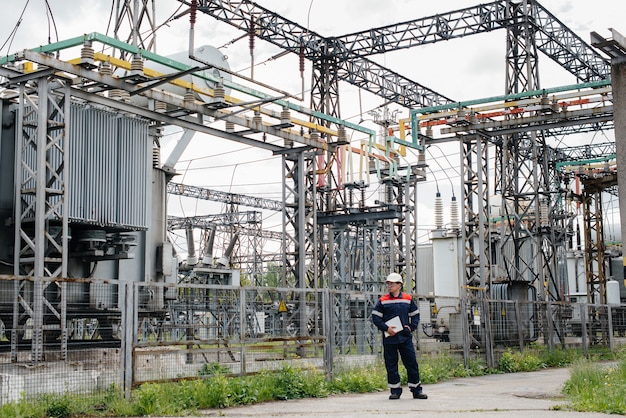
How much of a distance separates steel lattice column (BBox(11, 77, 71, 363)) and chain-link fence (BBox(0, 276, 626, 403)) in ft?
1.68

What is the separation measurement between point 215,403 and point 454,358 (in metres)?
8.00

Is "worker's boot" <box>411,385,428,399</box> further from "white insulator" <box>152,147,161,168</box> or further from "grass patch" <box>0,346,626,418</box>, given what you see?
"white insulator" <box>152,147,161,168</box>

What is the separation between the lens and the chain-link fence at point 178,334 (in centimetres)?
1112

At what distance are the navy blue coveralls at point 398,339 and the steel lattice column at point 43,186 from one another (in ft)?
21.5

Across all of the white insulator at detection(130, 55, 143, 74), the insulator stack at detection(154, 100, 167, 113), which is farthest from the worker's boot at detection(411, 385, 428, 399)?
the insulator stack at detection(154, 100, 167, 113)

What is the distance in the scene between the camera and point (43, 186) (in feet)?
52.5

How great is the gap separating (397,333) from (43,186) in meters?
7.69

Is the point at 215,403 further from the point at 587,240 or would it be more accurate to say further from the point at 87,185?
the point at 587,240

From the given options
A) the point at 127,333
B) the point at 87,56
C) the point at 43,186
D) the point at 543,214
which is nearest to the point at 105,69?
the point at 87,56

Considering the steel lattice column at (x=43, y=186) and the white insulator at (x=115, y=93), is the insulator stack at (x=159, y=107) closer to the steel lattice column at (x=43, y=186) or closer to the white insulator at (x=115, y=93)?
the white insulator at (x=115, y=93)

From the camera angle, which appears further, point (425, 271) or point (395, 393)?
point (425, 271)

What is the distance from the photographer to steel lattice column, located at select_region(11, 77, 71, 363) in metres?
15.9

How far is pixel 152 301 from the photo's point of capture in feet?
59.8

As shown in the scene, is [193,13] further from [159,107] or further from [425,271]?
[425,271]
